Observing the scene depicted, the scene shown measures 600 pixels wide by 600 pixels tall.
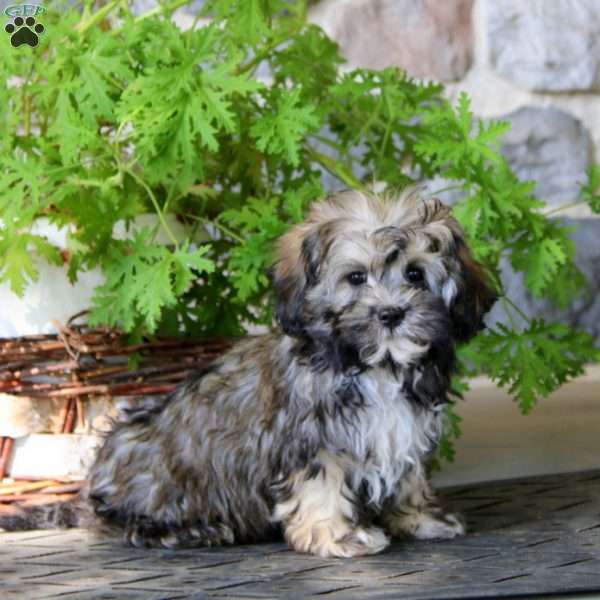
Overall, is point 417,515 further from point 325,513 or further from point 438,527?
point 325,513

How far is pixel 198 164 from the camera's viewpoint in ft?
8.84

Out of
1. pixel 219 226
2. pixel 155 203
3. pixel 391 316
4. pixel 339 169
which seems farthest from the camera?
pixel 339 169

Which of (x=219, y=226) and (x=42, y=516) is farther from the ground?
(x=219, y=226)

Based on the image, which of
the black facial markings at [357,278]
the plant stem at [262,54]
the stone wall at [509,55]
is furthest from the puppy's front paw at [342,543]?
the stone wall at [509,55]

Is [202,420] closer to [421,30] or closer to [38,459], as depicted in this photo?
[38,459]

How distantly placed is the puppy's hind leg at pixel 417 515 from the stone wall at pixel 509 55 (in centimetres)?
189

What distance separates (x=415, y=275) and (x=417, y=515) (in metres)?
0.49

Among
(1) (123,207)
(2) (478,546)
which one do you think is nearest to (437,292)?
(2) (478,546)

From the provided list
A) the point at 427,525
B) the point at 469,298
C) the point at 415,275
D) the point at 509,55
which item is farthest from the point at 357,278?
the point at 509,55

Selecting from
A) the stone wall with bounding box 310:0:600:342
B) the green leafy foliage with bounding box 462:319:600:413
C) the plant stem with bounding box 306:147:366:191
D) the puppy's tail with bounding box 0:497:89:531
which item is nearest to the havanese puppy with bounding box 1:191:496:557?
the puppy's tail with bounding box 0:497:89:531

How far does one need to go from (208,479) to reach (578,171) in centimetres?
236

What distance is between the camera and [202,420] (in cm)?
254

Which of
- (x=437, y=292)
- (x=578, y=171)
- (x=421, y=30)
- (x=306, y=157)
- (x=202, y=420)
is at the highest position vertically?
(x=421, y=30)

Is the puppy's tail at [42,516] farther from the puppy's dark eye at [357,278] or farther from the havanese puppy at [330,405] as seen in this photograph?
the puppy's dark eye at [357,278]
